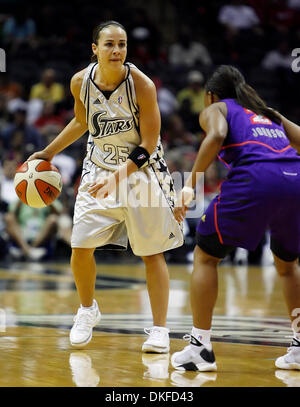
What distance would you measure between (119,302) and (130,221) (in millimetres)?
2226

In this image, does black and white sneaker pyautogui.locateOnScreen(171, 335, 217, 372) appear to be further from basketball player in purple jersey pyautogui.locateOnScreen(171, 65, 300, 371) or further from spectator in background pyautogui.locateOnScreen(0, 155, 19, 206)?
spectator in background pyautogui.locateOnScreen(0, 155, 19, 206)

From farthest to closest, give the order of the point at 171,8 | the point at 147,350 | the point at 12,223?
1. the point at 171,8
2. the point at 12,223
3. the point at 147,350

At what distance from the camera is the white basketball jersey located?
434 cm

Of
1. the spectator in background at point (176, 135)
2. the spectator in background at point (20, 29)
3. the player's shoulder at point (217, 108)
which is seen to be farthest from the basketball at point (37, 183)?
the spectator in background at point (20, 29)

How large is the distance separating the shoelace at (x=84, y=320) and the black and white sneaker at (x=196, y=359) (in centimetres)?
85

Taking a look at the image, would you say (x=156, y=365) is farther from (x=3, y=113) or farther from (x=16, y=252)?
(x=3, y=113)

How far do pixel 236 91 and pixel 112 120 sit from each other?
2.71 feet

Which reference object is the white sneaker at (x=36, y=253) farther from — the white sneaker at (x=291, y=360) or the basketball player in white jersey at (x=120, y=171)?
the white sneaker at (x=291, y=360)

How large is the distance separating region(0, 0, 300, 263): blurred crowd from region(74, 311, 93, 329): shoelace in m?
6.21

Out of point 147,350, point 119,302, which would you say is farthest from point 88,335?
point 119,302

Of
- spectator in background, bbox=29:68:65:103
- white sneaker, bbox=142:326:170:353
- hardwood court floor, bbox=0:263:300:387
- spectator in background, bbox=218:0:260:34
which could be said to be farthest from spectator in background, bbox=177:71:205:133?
white sneaker, bbox=142:326:170:353

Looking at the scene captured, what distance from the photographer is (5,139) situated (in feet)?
38.1

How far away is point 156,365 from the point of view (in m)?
3.82
